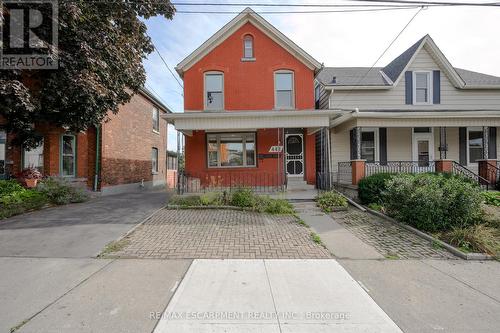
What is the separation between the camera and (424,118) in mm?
12344

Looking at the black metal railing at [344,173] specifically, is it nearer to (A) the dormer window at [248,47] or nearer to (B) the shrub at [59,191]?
(A) the dormer window at [248,47]

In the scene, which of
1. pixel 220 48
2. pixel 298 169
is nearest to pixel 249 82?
pixel 220 48

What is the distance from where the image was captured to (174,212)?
9.25 metres

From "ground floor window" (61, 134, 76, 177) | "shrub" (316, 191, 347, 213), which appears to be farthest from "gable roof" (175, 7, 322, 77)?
"shrub" (316, 191, 347, 213)

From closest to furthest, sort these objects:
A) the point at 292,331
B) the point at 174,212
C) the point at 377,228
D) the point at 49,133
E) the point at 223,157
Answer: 1. the point at 292,331
2. the point at 377,228
3. the point at 174,212
4. the point at 49,133
5. the point at 223,157

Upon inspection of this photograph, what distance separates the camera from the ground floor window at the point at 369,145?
14.3 meters

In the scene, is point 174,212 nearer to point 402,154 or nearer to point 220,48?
point 220,48

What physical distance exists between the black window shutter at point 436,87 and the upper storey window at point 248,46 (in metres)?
9.56

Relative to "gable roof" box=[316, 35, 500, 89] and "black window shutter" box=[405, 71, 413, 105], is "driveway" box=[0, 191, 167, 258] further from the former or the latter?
"black window shutter" box=[405, 71, 413, 105]

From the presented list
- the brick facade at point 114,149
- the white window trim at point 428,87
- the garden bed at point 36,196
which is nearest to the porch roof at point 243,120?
the brick facade at point 114,149

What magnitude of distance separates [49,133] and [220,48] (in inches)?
332

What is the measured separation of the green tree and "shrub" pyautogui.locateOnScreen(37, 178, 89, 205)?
1.82 m

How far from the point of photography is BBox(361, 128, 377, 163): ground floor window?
14.3 m

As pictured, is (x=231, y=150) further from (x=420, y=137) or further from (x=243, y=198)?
(x=420, y=137)
